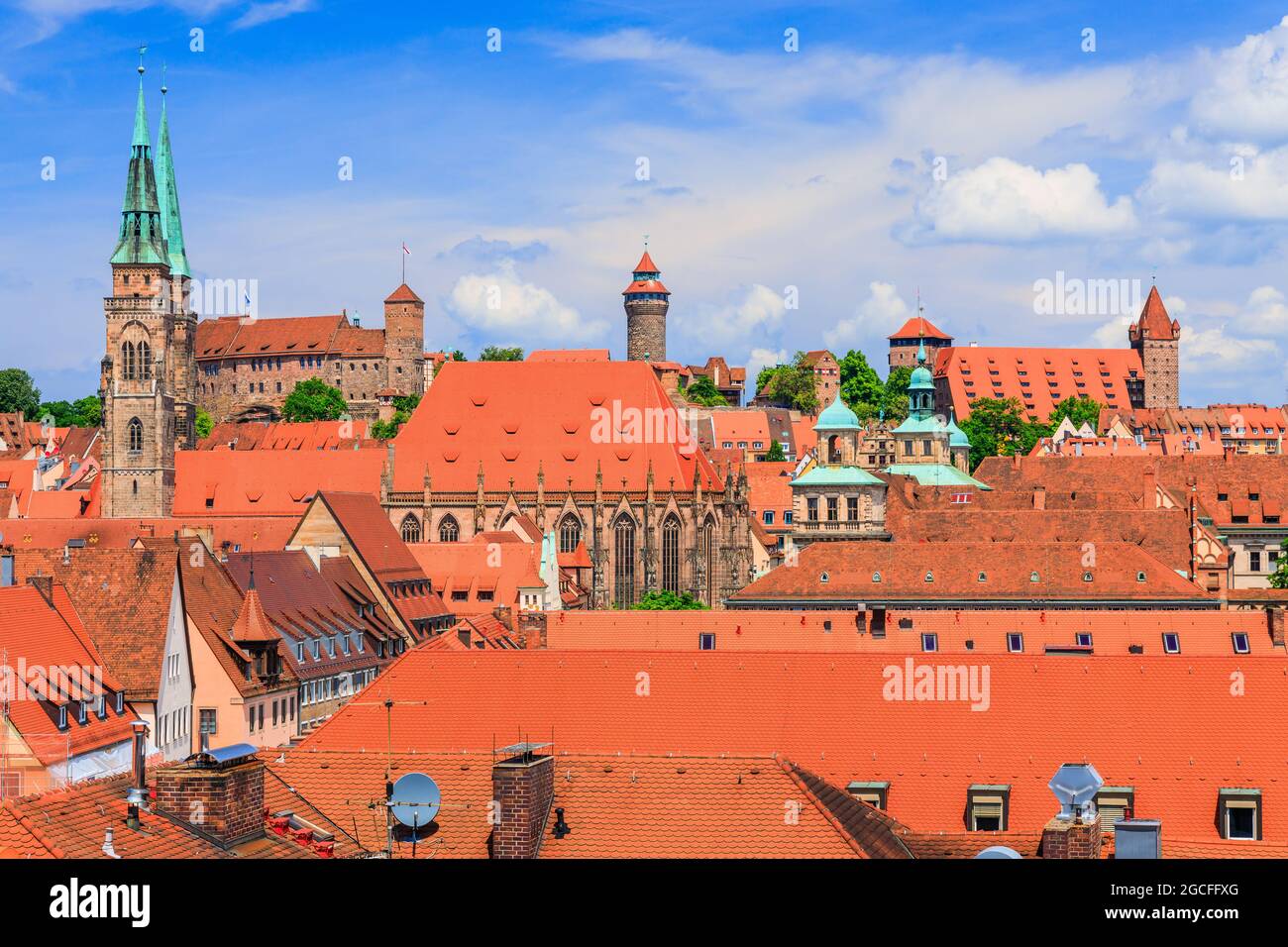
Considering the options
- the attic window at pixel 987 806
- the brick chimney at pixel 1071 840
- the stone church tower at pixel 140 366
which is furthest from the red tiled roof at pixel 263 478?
the brick chimney at pixel 1071 840

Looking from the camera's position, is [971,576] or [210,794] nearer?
[210,794]

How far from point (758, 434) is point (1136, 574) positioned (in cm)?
12019

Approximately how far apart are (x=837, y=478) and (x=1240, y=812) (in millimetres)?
69227

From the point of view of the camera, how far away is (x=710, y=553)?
107625 mm

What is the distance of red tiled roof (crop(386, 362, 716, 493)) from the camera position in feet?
356

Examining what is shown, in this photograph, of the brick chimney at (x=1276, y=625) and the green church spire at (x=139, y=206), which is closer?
the brick chimney at (x=1276, y=625)

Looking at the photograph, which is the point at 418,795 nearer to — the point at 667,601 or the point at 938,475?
the point at 667,601

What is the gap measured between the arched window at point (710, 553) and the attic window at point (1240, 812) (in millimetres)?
73757

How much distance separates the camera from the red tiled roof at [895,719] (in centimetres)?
3319

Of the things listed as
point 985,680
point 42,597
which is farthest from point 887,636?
point 42,597

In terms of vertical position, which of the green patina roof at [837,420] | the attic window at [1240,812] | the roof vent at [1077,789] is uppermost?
the green patina roof at [837,420]

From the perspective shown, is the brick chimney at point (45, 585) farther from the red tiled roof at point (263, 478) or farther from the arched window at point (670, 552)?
the red tiled roof at point (263, 478)

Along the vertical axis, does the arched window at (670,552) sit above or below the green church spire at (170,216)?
below

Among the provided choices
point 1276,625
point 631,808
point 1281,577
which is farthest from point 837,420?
point 631,808
